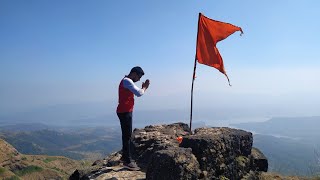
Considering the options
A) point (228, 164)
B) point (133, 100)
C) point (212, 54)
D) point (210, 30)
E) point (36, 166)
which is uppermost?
point (210, 30)

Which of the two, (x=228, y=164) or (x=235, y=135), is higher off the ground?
(x=235, y=135)

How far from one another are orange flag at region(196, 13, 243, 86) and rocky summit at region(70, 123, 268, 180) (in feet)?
9.21

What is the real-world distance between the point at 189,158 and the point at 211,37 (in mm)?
6087

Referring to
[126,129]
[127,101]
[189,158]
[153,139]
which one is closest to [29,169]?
[153,139]

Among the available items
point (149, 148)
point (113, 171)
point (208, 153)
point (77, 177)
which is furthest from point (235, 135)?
point (77, 177)

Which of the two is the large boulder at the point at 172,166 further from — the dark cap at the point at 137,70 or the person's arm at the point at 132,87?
the dark cap at the point at 137,70

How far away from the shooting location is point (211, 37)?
13969mm

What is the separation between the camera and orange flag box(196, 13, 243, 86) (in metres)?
14.0

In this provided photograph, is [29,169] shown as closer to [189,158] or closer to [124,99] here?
[124,99]

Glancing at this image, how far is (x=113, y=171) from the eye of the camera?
11203 millimetres

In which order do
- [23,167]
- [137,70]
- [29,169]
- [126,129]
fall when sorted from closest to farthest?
1. [137,70]
2. [126,129]
3. [29,169]
4. [23,167]

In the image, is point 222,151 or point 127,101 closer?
point 222,151

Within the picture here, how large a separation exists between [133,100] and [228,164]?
12.4ft

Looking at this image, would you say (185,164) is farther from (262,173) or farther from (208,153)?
(262,173)
